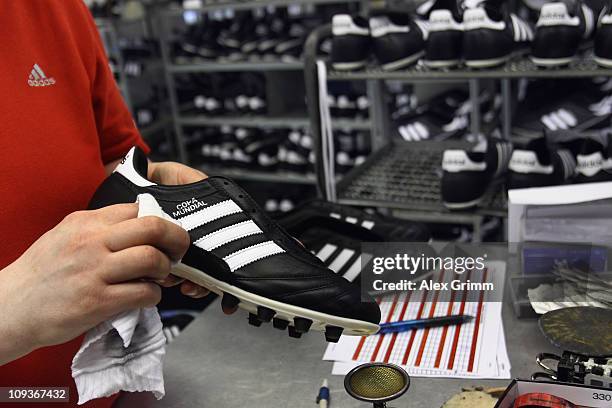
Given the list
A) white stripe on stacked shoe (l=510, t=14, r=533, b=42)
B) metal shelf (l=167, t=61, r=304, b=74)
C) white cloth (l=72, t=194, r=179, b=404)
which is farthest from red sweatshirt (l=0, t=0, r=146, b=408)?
metal shelf (l=167, t=61, r=304, b=74)

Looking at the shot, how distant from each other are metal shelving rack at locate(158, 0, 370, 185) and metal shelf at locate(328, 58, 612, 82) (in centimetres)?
140

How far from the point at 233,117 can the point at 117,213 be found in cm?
298

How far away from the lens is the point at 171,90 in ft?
11.7

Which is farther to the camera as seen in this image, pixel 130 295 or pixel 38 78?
pixel 38 78

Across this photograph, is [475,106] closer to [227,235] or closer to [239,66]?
[239,66]

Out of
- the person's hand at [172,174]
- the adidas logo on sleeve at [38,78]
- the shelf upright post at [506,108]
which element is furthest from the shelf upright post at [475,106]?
the adidas logo on sleeve at [38,78]

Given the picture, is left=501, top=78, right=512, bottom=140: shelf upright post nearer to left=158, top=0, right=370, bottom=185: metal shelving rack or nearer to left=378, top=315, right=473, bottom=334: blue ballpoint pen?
left=158, top=0, right=370, bottom=185: metal shelving rack

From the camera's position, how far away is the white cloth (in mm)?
620

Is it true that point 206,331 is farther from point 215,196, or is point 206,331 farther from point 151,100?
point 151,100

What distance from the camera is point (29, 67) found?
31.8 inches

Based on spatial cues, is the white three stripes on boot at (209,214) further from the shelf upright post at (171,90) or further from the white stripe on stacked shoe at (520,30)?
the shelf upright post at (171,90)

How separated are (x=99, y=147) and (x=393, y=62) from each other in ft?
2.83

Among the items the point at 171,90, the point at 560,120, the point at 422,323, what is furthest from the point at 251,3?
the point at 422,323

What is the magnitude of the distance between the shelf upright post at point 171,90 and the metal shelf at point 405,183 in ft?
6.48
